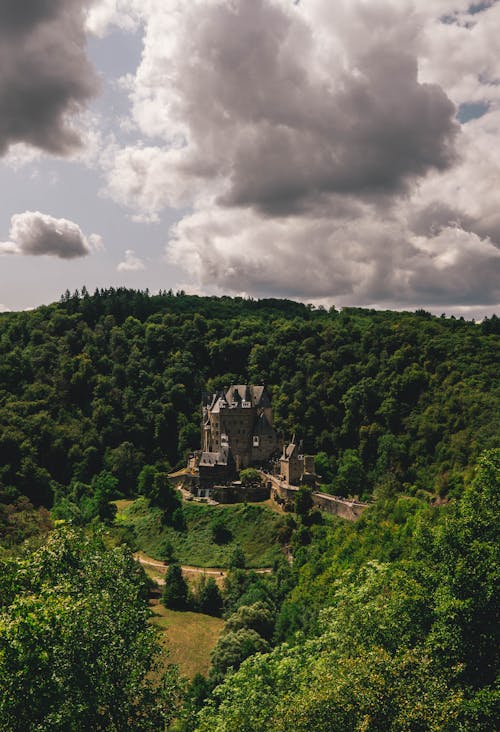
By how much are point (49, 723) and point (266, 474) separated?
2482 inches

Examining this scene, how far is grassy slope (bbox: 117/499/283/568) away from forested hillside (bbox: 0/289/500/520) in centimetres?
1180

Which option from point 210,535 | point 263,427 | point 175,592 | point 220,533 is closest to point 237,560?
point 220,533

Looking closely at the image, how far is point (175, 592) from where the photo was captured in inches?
2108

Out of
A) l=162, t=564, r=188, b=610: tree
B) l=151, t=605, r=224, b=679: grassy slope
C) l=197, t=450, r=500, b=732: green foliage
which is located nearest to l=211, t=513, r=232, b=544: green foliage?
l=162, t=564, r=188, b=610: tree

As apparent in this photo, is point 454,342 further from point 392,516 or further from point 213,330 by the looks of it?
point 213,330

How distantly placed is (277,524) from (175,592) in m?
15.3

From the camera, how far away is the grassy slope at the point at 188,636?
42219 millimetres

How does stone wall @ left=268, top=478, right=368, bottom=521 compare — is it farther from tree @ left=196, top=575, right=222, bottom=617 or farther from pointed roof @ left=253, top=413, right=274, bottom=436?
tree @ left=196, top=575, right=222, bottom=617

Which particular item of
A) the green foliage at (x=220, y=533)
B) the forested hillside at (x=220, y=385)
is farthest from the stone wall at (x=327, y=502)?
the green foliage at (x=220, y=533)

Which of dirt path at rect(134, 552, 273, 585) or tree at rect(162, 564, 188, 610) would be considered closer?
tree at rect(162, 564, 188, 610)

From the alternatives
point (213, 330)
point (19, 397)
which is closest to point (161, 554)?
point (19, 397)

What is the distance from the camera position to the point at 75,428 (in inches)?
4067

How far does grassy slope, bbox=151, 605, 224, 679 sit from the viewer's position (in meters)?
42.2

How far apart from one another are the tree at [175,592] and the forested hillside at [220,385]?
82.8 feet
